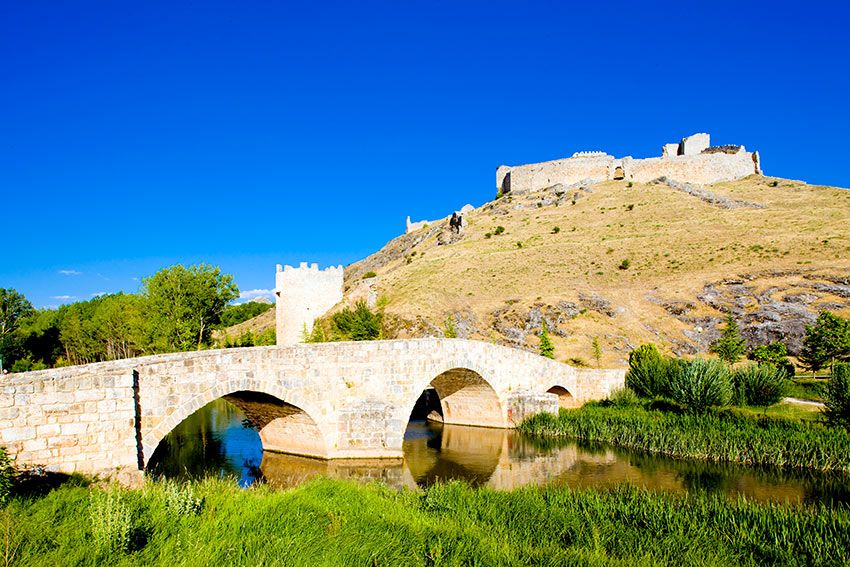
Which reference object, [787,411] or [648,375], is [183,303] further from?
[787,411]

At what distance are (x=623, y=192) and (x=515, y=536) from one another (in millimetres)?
64082

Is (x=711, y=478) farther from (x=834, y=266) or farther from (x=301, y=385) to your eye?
(x=834, y=266)

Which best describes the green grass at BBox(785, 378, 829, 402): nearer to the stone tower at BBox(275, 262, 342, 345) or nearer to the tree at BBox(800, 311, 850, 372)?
the tree at BBox(800, 311, 850, 372)

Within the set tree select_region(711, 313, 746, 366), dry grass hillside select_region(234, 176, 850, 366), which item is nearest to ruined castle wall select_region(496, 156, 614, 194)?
dry grass hillside select_region(234, 176, 850, 366)

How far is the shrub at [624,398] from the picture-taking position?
2303 centimetres

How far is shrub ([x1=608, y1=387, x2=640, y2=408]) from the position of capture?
23.0m

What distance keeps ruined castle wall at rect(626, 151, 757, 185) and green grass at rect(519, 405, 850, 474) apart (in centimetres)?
5547

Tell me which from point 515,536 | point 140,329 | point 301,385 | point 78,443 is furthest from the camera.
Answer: point 140,329

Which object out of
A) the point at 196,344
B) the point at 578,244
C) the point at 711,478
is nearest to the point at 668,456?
the point at 711,478

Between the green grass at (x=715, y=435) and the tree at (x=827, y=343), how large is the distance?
11454 millimetres

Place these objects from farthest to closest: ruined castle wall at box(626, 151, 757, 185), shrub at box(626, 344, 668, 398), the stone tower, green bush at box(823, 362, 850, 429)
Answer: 1. ruined castle wall at box(626, 151, 757, 185)
2. the stone tower
3. shrub at box(626, 344, 668, 398)
4. green bush at box(823, 362, 850, 429)

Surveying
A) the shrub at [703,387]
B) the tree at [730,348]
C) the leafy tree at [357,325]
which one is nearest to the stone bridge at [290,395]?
the shrub at [703,387]

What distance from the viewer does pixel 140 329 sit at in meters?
38.8

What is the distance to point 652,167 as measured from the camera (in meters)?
69.3
